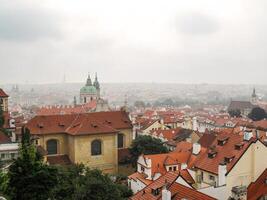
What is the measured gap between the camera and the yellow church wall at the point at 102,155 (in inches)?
2296

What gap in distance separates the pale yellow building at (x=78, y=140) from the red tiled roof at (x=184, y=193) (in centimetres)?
3077

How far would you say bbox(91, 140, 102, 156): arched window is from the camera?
195 ft

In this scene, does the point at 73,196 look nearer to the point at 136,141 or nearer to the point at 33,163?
the point at 33,163

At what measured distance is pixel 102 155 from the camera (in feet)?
197

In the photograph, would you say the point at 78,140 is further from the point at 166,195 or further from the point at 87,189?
the point at 166,195

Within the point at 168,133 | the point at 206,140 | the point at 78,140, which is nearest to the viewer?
the point at 78,140

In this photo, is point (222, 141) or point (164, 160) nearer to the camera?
point (222, 141)

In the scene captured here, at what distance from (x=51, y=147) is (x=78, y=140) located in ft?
16.1

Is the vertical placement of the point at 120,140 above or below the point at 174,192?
below

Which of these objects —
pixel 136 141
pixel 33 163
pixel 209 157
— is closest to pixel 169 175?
pixel 209 157

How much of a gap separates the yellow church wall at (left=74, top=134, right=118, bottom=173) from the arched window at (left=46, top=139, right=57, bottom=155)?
4286mm

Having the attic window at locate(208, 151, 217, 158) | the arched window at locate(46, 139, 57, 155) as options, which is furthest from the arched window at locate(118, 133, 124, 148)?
the attic window at locate(208, 151, 217, 158)

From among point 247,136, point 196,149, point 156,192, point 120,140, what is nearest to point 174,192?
point 156,192

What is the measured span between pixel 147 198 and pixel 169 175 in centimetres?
463
